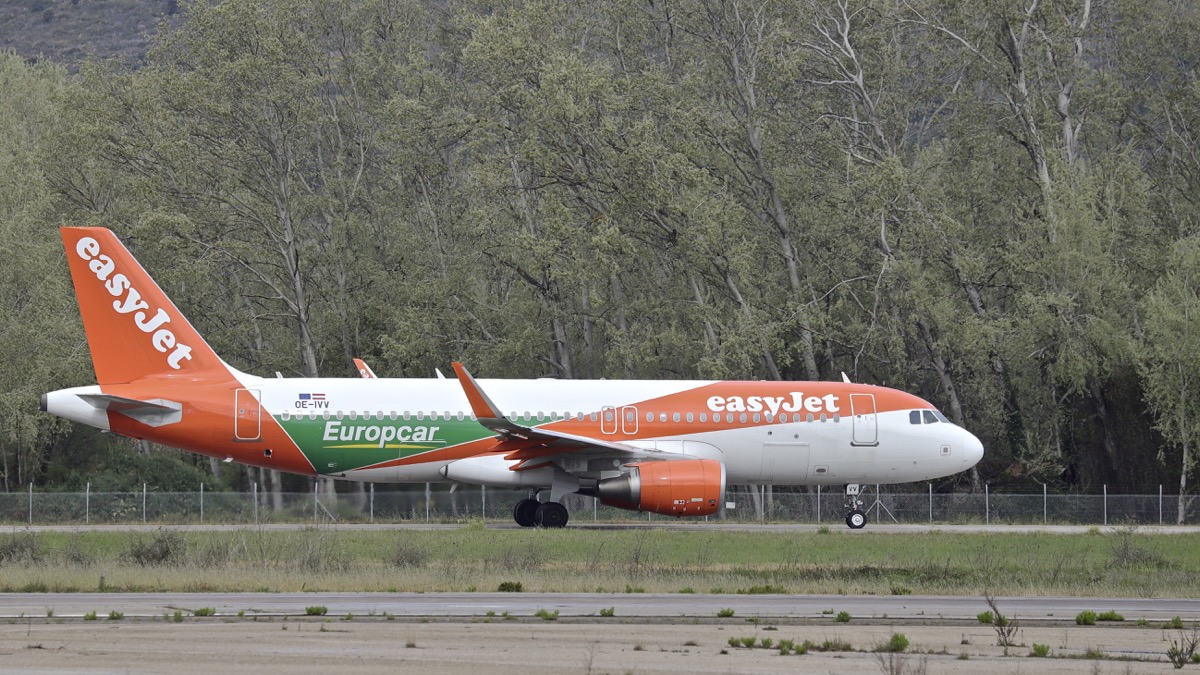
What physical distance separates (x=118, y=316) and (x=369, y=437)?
591 centimetres

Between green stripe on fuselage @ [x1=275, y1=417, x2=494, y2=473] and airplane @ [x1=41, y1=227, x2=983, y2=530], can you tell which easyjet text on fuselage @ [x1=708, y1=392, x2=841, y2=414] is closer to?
airplane @ [x1=41, y1=227, x2=983, y2=530]

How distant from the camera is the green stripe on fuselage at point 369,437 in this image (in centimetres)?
3253

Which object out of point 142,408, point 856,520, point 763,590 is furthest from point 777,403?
point 142,408

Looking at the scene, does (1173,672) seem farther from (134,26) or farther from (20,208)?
(134,26)

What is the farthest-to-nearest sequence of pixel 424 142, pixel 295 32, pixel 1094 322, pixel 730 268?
pixel 424 142 < pixel 295 32 < pixel 730 268 < pixel 1094 322

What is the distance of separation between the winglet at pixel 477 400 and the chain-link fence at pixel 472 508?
24.0 feet

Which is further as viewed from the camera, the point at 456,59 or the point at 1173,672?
the point at 456,59

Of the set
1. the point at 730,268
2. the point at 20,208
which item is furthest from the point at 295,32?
the point at 730,268

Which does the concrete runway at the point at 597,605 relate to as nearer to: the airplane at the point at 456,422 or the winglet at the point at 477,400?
the winglet at the point at 477,400

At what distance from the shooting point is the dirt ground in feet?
44.6

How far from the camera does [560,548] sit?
2717cm

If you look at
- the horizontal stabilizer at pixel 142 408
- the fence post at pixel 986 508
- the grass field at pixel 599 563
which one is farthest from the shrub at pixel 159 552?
the fence post at pixel 986 508

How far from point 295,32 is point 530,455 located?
78.1 feet

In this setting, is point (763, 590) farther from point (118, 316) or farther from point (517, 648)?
point (118, 316)
